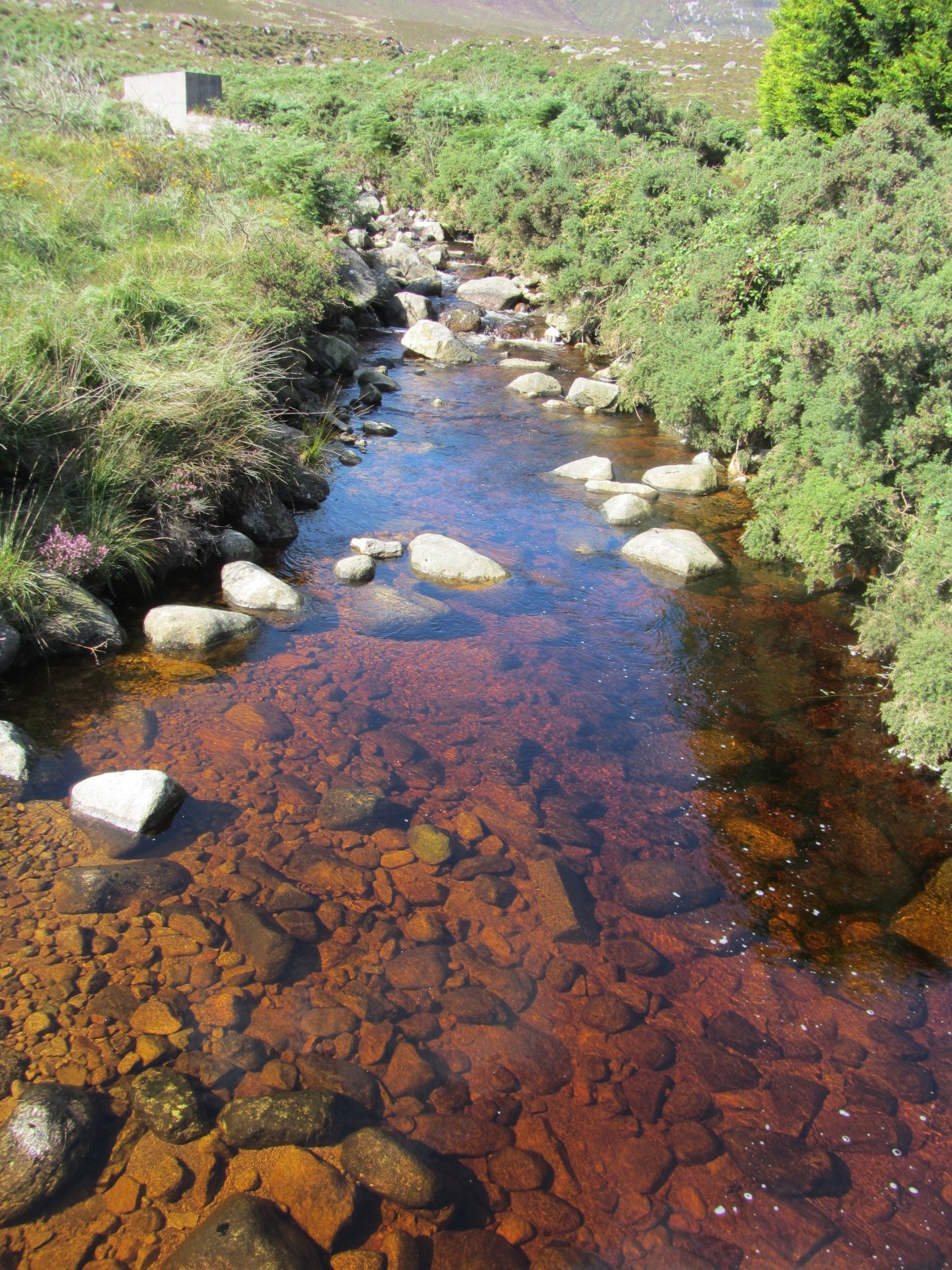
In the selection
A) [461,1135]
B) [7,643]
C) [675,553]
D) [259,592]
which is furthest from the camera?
[675,553]

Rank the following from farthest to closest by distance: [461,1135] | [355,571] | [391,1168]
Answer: [355,571] < [461,1135] < [391,1168]

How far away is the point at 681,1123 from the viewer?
4082 mm

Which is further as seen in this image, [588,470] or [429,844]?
[588,470]

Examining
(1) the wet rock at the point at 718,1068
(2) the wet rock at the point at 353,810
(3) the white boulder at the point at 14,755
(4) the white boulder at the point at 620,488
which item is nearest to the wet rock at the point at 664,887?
(1) the wet rock at the point at 718,1068

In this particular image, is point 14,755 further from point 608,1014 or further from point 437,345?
point 437,345

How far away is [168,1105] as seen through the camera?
12.6ft

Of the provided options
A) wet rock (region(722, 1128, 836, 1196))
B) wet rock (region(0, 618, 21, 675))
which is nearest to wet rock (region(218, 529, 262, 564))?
wet rock (region(0, 618, 21, 675))

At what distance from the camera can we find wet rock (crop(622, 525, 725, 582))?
944 cm

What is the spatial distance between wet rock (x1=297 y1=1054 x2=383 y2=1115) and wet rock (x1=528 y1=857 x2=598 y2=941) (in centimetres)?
137

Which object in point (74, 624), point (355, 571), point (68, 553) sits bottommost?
point (355, 571)

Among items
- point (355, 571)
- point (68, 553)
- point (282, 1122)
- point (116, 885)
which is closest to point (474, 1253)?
point (282, 1122)

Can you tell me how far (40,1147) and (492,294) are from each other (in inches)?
798

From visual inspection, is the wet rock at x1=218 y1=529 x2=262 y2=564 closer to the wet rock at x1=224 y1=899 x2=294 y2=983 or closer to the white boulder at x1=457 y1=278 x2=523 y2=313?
the wet rock at x1=224 y1=899 x2=294 y2=983

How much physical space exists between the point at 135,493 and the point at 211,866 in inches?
161
